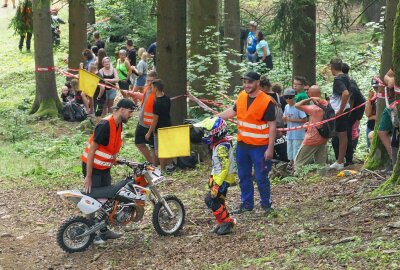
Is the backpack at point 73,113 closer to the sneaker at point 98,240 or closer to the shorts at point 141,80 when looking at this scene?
the shorts at point 141,80

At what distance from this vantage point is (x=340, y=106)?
12.3m

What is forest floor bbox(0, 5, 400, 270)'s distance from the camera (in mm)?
Answer: 7609

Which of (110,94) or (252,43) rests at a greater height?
(252,43)

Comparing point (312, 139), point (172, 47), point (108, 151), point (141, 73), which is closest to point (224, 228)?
point (108, 151)

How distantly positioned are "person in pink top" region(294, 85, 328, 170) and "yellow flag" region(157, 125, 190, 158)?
2.29m

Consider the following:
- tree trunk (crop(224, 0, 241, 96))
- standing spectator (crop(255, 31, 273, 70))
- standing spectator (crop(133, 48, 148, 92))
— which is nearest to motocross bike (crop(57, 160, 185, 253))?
standing spectator (crop(133, 48, 148, 92))

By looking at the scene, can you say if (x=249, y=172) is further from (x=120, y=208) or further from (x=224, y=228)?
(x=120, y=208)

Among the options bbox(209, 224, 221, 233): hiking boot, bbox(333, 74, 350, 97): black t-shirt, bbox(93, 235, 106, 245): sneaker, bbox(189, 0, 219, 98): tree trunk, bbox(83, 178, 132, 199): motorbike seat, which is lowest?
bbox(93, 235, 106, 245): sneaker

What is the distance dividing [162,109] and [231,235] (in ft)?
14.8

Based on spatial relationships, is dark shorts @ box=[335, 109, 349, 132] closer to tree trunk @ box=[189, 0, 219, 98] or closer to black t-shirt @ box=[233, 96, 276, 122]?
black t-shirt @ box=[233, 96, 276, 122]

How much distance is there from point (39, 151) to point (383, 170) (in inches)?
342

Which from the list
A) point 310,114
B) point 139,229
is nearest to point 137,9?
point 310,114

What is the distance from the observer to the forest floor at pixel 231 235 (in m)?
7.61

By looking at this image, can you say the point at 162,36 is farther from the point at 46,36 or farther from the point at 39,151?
the point at 46,36
